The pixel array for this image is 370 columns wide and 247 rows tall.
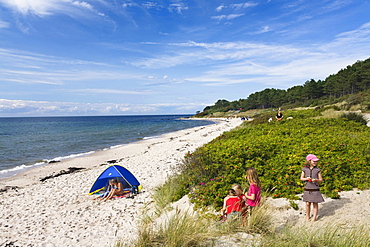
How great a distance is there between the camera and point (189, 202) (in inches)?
259

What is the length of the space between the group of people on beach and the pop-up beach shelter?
5788mm

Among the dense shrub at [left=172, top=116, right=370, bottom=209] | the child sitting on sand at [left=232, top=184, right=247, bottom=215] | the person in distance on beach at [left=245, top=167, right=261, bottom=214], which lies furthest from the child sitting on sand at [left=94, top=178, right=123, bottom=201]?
the person in distance on beach at [left=245, top=167, right=261, bottom=214]

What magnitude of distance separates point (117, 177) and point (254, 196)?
7148mm

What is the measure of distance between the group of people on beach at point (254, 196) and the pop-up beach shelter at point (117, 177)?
5788 mm

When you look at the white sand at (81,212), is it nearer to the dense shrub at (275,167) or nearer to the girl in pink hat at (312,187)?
the girl in pink hat at (312,187)

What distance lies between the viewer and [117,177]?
10.4 m

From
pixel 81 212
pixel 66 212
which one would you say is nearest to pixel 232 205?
pixel 81 212

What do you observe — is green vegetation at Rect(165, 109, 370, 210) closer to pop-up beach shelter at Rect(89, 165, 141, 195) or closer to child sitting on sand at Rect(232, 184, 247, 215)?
child sitting on sand at Rect(232, 184, 247, 215)

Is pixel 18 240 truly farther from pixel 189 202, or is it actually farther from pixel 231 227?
pixel 231 227

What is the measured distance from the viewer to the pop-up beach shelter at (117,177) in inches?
389

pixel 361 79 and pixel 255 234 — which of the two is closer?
pixel 255 234

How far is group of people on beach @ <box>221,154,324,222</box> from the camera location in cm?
479

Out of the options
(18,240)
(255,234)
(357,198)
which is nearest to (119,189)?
(18,240)

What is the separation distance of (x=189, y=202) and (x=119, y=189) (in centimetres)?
394
